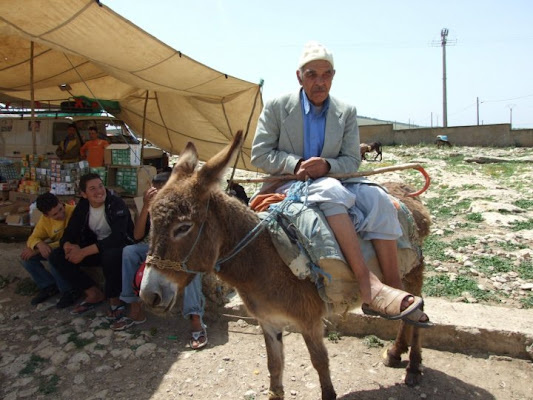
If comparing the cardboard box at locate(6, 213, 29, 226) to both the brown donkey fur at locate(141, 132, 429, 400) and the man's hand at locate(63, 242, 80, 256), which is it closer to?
the man's hand at locate(63, 242, 80, 256)

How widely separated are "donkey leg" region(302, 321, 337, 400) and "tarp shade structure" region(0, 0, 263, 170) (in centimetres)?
285

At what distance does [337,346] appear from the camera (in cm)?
395

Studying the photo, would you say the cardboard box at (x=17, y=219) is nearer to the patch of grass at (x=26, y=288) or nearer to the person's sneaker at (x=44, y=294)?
the patch of grass at (x=26, y=288)

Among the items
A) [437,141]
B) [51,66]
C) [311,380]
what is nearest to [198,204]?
[311,380]

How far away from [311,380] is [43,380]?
241 cm

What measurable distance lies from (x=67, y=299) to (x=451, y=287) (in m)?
4.63

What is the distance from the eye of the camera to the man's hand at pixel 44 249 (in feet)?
15.9

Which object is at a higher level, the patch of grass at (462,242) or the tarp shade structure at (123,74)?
the tarp shade structure at (123,74)

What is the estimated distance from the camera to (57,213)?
498 cm

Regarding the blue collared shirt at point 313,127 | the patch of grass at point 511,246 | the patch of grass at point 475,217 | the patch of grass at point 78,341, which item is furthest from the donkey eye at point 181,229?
the patch of grass at point 475,217

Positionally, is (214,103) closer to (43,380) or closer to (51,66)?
(51,66)

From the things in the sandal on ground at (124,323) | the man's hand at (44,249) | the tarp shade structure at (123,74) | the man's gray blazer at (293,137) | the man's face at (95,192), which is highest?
the tarp shade structure at (123,74)

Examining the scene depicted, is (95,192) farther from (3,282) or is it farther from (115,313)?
(3,282)

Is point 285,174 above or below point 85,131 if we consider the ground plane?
below
